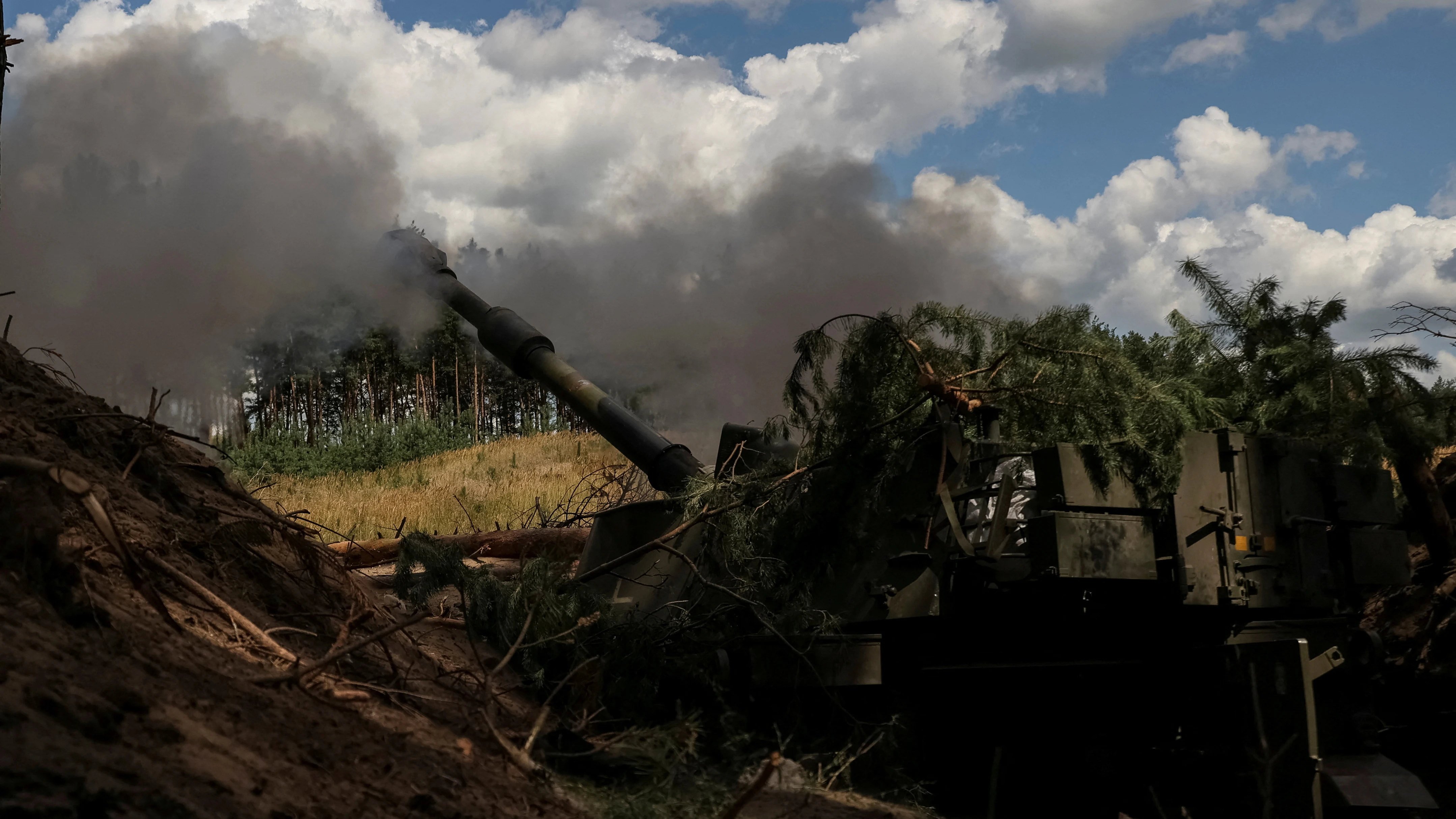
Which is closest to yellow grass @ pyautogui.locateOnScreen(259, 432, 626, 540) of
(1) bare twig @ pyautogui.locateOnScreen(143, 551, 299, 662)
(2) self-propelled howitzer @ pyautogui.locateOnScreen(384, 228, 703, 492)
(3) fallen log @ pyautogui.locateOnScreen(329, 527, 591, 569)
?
(3) fallen log @ pyautogui.locateOnScreen(329, 527, 591, 569)

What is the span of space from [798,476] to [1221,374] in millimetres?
2578

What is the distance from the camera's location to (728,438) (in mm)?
7996

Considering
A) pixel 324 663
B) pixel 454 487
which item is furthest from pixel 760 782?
pixel 454 487

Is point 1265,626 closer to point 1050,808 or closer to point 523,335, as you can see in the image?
point 1050,808

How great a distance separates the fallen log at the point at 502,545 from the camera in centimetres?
1228

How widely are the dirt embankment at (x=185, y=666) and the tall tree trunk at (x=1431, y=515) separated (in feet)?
21.9

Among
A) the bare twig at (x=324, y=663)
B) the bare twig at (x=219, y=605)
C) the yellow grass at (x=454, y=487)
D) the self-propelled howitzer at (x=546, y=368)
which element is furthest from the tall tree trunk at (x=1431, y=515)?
the yellow grass at (x=454, y=487)

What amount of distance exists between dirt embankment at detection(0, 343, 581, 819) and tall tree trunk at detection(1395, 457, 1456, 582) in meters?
6.66

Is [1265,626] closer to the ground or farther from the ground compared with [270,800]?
farther from the ground

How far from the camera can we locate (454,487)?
26062mm

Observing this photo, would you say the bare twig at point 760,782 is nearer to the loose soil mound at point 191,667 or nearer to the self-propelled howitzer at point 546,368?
the loose soil mound at point 191,667

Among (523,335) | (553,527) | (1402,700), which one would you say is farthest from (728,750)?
(553,527)

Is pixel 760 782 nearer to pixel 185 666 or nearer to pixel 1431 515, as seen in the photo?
pixel 185 666

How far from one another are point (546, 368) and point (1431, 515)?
6669mm
